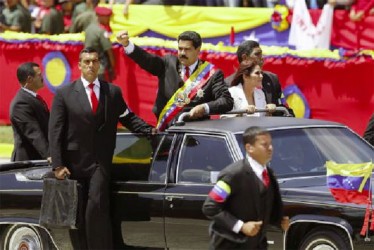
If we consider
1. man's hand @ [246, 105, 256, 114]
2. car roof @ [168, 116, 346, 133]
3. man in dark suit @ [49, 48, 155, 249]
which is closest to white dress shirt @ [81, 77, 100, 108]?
man in dark suit @ [49, 48, 155, 249]

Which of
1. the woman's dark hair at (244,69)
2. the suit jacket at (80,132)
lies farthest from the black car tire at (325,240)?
the woman's dark hair at (244,69)

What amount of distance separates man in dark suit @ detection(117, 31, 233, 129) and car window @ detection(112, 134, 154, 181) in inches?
23.3

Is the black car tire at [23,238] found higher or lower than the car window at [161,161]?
lower

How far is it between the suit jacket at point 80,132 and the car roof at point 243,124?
1.78ft

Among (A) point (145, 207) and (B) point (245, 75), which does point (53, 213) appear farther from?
(B) point (245, 75)

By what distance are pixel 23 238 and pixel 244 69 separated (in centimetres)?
235

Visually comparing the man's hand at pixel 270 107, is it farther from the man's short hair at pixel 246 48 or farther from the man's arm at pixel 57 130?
the man's arm at pixel 57 130

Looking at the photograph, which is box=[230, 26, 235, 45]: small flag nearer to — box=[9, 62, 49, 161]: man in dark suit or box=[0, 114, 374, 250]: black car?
box=[9, 62, 49, 161]: man in dark suit

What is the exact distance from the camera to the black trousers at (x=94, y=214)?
31.9ft

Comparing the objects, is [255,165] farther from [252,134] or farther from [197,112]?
[197,112]

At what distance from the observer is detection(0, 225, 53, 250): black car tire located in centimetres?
1023

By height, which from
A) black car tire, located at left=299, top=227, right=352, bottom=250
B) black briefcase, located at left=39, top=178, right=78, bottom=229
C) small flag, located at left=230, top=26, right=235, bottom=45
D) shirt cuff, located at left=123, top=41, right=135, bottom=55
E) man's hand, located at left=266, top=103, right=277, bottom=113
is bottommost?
black car tire, located at left=299, top=227, right=352, bottom=250

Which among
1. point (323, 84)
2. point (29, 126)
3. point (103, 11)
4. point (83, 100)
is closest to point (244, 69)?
point (83, 100)

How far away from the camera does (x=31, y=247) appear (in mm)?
10289
